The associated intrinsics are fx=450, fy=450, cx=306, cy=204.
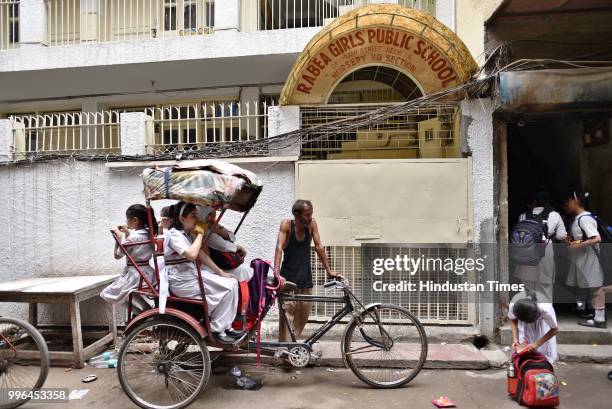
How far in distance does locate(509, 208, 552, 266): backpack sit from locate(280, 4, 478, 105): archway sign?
2008 mm

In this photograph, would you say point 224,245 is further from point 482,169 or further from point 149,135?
point 482,169

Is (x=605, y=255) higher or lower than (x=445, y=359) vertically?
higher

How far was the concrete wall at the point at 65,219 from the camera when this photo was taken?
5.99 metres

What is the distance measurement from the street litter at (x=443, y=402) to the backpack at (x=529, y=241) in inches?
93.5

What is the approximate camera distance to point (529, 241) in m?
5.54

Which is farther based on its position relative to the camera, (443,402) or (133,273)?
(133,273)

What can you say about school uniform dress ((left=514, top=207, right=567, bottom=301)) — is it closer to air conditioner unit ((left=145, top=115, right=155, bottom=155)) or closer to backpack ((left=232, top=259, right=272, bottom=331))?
backpack ((left=232, top=259, right=272, bottom=331))

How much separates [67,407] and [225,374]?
1424mm

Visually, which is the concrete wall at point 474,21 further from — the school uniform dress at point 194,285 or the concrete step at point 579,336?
the school uniform dress at point 194,285

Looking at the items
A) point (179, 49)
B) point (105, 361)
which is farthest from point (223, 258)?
point (179, 49)

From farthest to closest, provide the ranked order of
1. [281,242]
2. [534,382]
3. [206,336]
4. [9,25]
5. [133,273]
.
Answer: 1. [9,25]
2. [281,242]
3. [133,273]
4. [206,336]
5. [534,382]

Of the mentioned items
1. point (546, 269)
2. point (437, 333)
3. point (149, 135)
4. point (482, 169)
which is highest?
point (149, 135)

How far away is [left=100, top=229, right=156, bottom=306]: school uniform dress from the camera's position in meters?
4.14

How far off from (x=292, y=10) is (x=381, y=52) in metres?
5.07
